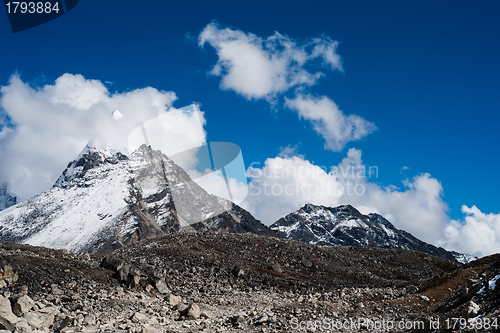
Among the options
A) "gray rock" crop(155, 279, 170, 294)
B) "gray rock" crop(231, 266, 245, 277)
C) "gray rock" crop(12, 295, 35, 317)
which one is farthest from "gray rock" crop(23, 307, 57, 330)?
"gray rock" crop(231, 266, 245, 277)

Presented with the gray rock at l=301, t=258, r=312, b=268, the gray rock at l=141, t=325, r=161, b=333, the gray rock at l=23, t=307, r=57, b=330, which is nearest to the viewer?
the gray rock at l=23, t=307, r=57, b=330

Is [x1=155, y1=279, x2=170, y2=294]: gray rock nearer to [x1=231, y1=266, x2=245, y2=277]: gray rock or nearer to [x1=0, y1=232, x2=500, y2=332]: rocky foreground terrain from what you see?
[x1=0, y1=232, x2=500, y2=332]: rocky foreground terrain

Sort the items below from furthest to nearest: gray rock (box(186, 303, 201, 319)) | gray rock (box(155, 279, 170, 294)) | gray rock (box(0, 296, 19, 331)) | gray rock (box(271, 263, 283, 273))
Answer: gray rock (box(271, 263, 283, 273)), gray rock (box(155, 279, 170, 294)), gray rock (box(186, 303, 201, 319)), gray rock (box(0, 296, 19, 331))

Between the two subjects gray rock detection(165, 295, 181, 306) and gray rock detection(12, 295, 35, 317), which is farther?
gray rock detection(165, 295, 181, 306)

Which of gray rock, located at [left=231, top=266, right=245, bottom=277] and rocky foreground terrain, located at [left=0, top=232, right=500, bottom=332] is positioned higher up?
Answer: gray rock, located at [left=231, top=266, right=245, bottom=277]

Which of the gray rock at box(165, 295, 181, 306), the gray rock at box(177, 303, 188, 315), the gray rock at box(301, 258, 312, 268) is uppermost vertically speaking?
the gray rock at box(301, 258, 312, 268)

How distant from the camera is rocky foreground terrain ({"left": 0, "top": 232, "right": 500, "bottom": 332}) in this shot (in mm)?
15891

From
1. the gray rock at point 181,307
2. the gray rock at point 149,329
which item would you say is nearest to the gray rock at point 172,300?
the gray rock at point 181,307

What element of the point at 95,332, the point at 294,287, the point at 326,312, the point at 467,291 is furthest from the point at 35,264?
the point at 467,291

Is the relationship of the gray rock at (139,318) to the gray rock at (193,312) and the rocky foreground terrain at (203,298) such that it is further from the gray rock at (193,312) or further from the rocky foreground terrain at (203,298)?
the gray rock at (193,312)

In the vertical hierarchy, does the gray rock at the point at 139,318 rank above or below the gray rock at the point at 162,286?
below

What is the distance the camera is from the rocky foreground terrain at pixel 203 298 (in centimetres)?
1589

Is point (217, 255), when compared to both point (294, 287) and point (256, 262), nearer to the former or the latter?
point (256, 262)

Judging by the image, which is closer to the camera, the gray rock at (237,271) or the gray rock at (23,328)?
the gray rock at (23,328)
